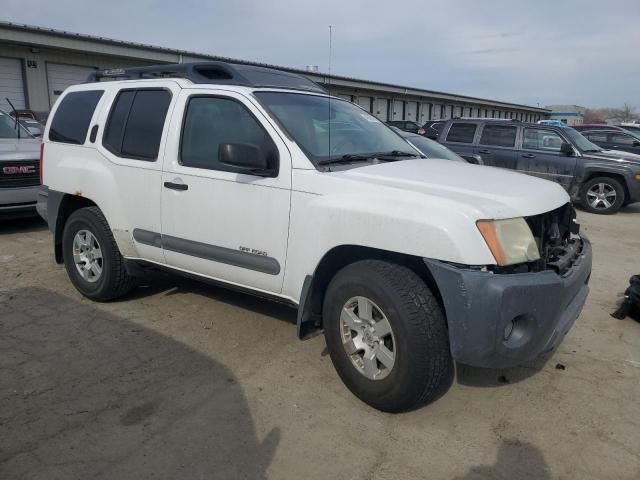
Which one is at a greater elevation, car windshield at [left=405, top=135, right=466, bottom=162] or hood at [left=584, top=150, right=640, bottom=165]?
car windshield at [left=405, top=135, right=466, bottom=162]

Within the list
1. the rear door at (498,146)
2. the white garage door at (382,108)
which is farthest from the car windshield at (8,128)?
the white garage door at (382,108)

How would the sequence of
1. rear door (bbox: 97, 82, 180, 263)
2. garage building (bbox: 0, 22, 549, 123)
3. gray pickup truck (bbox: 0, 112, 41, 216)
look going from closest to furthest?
rear door (bbox: 97, 82, 180, 263) < gray pickup truck (bbox: 0, 112, 41, 216) < garage building (bbox: 0, 22, 549, 123)

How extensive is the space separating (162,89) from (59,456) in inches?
108

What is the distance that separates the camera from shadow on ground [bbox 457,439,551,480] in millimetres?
2568

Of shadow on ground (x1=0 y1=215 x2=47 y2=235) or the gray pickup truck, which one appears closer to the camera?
the gray pickup truck

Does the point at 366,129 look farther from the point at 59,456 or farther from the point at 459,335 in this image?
the point at 59,456

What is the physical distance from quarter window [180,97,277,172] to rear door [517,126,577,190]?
8.53m

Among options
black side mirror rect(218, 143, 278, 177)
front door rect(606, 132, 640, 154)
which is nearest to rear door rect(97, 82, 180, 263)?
black side mirror rect(218, 143, 278, 177)

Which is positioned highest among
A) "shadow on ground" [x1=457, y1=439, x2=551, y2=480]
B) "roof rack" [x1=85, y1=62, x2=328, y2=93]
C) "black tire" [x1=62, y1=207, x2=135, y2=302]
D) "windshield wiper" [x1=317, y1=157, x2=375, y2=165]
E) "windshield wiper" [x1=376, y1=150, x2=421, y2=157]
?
"roof rack" [x1=85, y1=62, x2=328, y2=93]

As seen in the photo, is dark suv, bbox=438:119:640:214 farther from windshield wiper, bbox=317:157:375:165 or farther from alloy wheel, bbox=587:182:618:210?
windshield wiper, bbox=317:157:375:165

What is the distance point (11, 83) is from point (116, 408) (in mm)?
19036

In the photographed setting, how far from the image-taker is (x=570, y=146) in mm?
10367

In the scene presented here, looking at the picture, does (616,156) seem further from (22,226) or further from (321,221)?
(22,226)

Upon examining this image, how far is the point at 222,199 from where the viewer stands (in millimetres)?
3607
